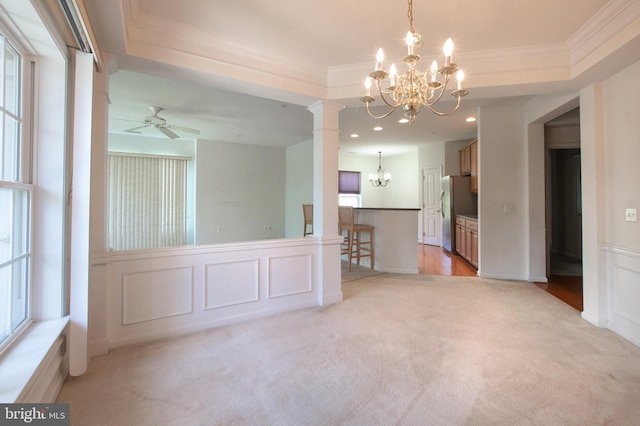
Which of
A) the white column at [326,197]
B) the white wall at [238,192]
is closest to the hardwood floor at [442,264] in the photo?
the white column at [326,197]

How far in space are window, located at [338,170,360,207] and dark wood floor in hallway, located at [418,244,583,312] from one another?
2528 millimetres

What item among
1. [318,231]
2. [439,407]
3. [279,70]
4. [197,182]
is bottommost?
[439,407]

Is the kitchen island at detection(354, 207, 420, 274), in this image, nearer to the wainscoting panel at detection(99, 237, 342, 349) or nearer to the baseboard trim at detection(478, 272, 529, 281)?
the baseboard trim at detection(478, 272, 529, 281)

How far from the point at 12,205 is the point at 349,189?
7704mm

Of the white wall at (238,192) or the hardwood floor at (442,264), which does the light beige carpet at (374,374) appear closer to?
the hardwood floor at (442,264)

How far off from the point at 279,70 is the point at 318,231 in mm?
1718

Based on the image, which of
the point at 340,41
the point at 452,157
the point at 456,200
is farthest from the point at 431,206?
the point at 340,41

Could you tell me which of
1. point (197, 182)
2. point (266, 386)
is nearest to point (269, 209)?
point (197, 182)

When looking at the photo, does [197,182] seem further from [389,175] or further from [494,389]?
[494,389]

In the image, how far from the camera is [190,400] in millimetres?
1702

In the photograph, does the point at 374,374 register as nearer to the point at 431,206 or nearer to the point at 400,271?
the point at 400,271

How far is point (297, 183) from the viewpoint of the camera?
7.55 m

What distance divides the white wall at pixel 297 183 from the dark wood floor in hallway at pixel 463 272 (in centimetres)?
303

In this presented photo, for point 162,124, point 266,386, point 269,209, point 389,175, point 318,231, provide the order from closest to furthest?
point 266,386 → point 318,231 → point 162,124 → point 269,209 → point 389,175
